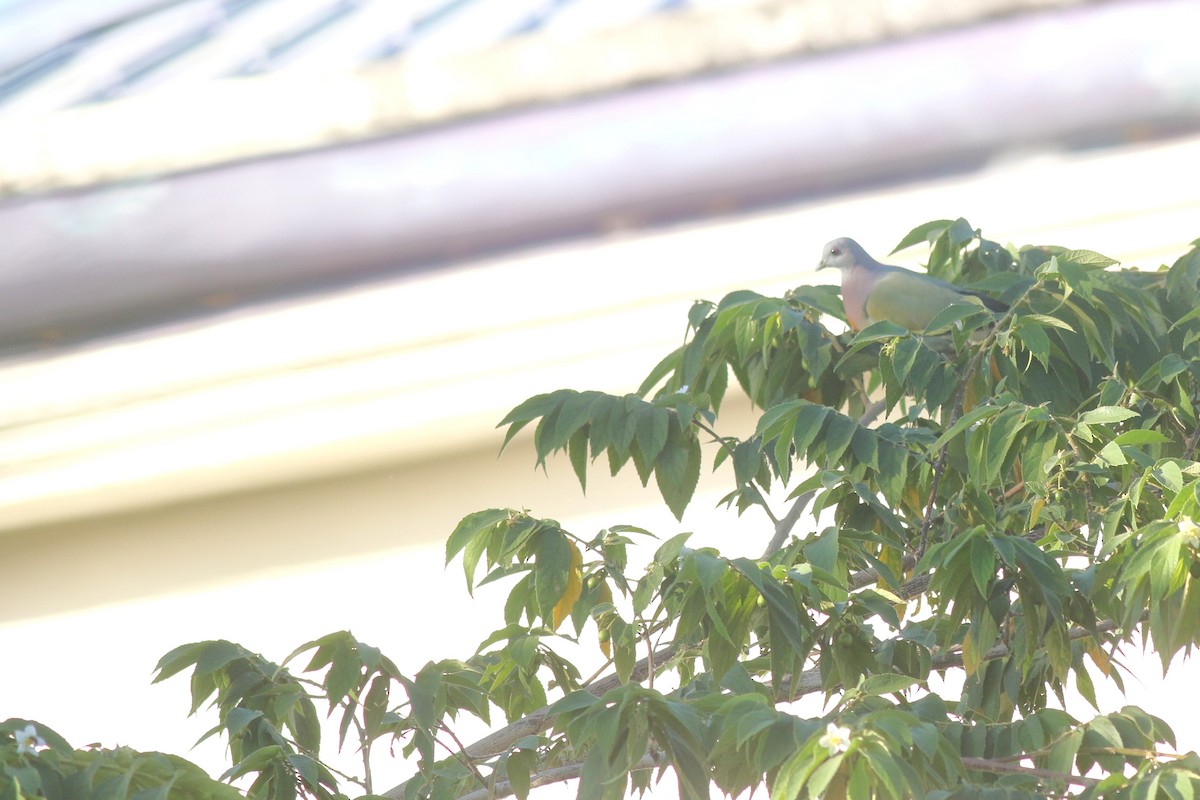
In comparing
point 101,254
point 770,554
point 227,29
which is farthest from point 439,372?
point 770,554

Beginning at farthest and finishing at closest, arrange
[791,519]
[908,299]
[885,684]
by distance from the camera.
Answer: [908,299] < [791,519] < [885,684]

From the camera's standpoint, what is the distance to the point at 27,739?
95 centimetres

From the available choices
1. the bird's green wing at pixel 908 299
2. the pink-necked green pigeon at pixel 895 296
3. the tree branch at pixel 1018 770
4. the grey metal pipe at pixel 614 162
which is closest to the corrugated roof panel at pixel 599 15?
the grey metal pipe at pixel 614 162

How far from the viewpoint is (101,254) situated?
2746mm

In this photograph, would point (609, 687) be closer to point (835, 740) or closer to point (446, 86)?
point (835, 740)

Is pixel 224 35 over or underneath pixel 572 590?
over

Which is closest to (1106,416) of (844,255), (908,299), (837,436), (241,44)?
(837,436)

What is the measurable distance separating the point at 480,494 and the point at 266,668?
147 centimetres

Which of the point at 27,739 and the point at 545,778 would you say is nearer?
the point at 27,739

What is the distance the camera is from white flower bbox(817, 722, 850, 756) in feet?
3.13

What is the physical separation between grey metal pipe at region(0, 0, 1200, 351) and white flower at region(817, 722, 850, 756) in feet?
6.10

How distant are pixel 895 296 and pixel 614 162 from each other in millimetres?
1087

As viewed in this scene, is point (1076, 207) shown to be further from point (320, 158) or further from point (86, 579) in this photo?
point (86, 579)

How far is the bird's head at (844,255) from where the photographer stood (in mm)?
1935
